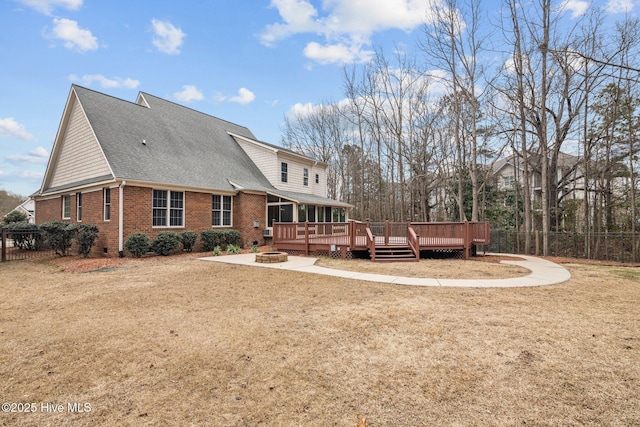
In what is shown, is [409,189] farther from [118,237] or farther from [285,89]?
[118,237]

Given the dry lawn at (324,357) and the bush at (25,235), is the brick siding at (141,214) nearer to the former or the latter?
the bush at (25,235)

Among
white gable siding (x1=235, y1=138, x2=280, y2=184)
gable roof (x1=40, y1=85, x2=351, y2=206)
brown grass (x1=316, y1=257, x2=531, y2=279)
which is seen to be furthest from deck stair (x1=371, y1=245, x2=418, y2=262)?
white gable siding (x1=235, y1=138, x2=280, y2=184)

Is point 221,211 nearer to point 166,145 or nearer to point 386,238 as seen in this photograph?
point 166,145

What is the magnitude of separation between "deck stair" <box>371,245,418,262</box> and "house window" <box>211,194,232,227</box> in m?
8.52

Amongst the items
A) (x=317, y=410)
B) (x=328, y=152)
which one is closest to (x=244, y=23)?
(x=328, y=152)

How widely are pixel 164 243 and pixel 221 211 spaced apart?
3913mm

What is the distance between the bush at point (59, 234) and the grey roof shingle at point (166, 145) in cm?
352

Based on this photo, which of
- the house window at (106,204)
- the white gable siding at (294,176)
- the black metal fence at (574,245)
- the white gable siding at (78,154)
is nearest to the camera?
the house window at (106,204)

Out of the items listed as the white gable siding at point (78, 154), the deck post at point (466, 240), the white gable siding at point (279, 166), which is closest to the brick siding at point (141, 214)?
the white gable siding at point (78, 154)

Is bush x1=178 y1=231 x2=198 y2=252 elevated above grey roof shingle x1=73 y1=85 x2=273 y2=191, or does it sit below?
below

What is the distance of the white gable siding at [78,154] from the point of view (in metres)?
14.1

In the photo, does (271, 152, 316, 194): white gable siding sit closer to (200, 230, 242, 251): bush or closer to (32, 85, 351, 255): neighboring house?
(32, 85, 351, 255): neighboring house

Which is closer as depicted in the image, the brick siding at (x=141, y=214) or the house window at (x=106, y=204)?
the brick siding at (x=141, y=214)

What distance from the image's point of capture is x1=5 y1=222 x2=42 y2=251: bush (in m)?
14.3
